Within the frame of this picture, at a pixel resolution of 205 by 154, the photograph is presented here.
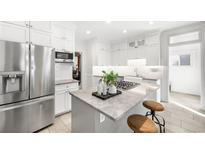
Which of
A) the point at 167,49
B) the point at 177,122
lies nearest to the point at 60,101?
the point at 177,122

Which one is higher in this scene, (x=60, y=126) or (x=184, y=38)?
(x=184, y=38)

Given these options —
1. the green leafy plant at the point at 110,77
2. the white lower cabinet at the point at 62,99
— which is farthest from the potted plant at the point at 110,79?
the white lower cabinet at the point at 62,99

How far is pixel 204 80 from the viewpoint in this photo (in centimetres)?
312

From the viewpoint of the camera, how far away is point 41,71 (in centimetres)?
208

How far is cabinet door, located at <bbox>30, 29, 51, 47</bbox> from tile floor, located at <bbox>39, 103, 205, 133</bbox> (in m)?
1.79

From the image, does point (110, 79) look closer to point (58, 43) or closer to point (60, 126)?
point (60, 126)

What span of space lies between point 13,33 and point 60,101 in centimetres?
170

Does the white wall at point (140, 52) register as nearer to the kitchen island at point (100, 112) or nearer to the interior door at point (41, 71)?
the kitchen island at point (100, 112)

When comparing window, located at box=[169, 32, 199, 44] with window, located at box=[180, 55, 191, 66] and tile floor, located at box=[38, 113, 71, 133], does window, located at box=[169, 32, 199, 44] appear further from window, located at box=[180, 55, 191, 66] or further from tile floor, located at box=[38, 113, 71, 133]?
tile floor, located at box=[38, 113, 71, 133]

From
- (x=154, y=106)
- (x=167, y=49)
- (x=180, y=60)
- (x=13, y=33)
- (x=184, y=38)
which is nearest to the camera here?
(x=154, y=106)

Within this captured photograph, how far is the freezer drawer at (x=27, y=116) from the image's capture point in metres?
1.69

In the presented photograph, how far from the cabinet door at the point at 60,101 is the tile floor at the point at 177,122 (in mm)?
166

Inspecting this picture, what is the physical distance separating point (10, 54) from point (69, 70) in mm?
1722
